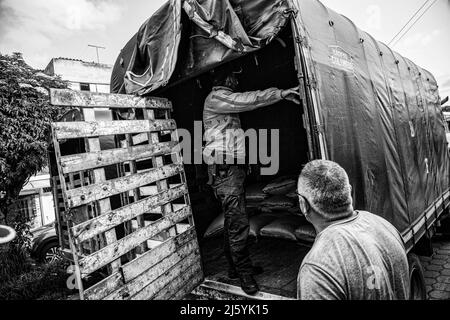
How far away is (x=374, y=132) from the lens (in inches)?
128

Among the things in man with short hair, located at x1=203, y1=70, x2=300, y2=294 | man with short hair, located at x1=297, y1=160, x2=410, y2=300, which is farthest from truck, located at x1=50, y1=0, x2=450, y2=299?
man with short hair, located at x1=297, y1=160, x2=410, y2=300

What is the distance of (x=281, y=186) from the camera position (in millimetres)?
4188

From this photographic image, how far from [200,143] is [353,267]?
3218mm

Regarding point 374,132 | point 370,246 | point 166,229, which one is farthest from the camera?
point 374,132

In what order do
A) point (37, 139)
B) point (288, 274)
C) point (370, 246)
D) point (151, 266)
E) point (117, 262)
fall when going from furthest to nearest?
point (37, 139) → point (288, 274) → point (151, 266) → point (117, 262) → point (370, 246)

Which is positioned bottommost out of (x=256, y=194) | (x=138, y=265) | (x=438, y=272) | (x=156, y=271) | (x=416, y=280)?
(x=438, y=272)

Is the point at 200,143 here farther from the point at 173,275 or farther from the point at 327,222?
the point at 327,222

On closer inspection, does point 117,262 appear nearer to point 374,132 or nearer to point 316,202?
point 316,202

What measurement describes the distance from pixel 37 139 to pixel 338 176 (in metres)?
8.95

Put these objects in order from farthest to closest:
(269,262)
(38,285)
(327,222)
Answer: (38,285)
(269,262)
(327,222)

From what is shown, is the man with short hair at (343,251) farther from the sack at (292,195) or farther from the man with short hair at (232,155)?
the sack at (292,195)

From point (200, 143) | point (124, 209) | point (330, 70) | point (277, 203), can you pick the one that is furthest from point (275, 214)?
point (124, 209)

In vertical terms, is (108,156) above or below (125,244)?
above

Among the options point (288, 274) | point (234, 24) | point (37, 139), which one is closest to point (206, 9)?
point (234, 24)
